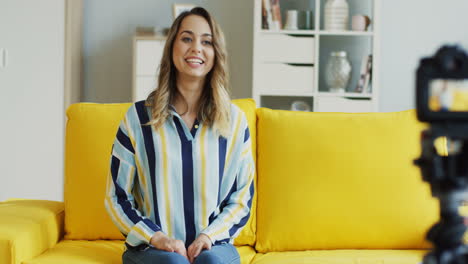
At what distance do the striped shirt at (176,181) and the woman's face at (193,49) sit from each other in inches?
5.9

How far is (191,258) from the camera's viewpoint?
172 cm

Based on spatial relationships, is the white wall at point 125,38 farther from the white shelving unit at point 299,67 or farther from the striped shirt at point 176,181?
the striped shirt at point 176,181

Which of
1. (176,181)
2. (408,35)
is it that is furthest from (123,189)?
(408,35)

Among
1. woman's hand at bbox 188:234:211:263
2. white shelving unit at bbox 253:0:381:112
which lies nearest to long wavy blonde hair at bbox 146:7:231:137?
woman's hand at bbox 188:234:211:263

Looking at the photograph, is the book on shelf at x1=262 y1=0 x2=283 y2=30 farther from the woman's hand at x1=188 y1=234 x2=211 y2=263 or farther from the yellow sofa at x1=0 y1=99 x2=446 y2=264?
the woman's hand at x1=188 y1=234 x2=211 y2=263

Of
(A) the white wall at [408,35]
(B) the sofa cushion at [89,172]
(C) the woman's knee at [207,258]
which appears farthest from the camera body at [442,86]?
(A) the white wall at [408,35]

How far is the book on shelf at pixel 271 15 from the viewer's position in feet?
13.0

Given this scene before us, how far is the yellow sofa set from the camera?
1990mm

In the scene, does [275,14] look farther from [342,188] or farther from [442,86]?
[442,86]

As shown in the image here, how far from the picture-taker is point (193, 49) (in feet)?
6.31

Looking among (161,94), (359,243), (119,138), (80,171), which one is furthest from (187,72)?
(359,243)

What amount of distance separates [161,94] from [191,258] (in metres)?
0.52

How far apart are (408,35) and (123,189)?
122 inches

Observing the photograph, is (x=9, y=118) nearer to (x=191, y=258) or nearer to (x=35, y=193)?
(x=35, y=193)
